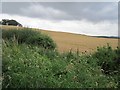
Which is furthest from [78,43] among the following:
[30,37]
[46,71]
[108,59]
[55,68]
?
[46,71]

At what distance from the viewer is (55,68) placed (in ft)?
37.0

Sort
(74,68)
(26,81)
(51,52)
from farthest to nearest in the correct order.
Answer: (51,52) < (74,68) < (26,81)

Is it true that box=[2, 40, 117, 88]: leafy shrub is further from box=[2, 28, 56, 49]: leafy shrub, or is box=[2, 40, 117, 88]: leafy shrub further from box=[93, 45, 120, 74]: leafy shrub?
box=[2, 28, 56, 49]: leafy shrub

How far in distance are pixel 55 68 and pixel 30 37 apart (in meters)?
4.98

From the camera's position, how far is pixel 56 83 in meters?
9.96

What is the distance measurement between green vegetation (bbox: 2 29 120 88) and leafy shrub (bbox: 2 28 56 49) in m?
2.09

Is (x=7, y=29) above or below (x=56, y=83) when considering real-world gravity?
above

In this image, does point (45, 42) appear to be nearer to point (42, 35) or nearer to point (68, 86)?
point (42, 35)

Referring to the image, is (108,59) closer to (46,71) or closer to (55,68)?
(55,68)

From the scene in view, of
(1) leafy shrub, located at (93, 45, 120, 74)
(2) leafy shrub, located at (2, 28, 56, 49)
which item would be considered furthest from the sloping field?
(1) leafy shrub, located at (93, 45, 120, 74)

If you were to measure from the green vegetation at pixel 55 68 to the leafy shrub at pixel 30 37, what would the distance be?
6.87 ft

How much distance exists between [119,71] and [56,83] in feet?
10.5

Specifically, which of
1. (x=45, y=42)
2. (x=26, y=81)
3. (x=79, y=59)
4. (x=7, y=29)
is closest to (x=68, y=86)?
(x=26, y=81)

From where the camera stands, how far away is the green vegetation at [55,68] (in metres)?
9.95
